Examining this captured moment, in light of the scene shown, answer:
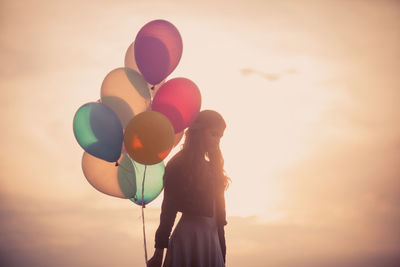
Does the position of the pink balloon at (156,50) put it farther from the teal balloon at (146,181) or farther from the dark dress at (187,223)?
the dark dress at (187,223)

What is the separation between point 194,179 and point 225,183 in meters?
0.29

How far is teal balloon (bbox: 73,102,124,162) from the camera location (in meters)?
2.94

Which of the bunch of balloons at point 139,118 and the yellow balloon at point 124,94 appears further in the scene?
the yellow balloon at point 124,94

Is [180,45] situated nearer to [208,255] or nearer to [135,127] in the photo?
[135,127]

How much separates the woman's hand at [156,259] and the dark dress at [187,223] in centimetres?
4

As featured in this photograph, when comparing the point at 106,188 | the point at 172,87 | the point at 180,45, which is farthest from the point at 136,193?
the point at 180,45

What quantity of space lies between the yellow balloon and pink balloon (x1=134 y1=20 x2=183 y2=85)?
13 cm

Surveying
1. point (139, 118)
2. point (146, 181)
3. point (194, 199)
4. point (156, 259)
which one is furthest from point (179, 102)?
point (156, 259)

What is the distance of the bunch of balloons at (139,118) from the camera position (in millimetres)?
2801

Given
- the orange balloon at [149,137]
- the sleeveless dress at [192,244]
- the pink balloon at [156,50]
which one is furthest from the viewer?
the pink balloon at [156,50]

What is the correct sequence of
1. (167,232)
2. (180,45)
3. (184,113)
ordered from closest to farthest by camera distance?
(167,232) → (184,113) → (180,45)

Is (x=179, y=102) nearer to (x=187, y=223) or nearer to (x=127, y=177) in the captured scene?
(x=127, y=177)

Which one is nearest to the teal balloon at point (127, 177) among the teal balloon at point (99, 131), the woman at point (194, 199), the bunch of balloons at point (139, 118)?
the bunch of balloons at point (139, 118)

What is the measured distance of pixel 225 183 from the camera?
2795mm
